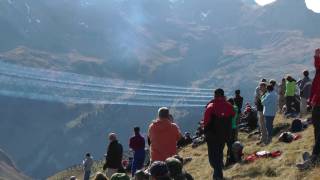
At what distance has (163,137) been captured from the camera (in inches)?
645

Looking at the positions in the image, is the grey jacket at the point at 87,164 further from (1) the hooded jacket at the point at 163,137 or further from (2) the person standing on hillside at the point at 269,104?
(1) the hooded jacket at the point at 163,137

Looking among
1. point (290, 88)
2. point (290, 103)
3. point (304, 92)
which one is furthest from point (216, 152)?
point (290, 103)

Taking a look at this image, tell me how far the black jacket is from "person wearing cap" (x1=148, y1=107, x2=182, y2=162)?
17.6ft

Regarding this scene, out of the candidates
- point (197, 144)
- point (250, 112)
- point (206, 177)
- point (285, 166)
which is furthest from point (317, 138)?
point (197, 144)

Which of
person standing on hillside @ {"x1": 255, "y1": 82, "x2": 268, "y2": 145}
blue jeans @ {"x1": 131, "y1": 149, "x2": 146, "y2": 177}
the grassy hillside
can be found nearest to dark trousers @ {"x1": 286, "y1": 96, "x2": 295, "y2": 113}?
the grassy hillside

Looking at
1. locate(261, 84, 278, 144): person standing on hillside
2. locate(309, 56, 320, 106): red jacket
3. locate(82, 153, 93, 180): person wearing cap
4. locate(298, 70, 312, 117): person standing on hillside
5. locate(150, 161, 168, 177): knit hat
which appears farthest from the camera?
locate(82, 153, 93, 180): person wearing cap

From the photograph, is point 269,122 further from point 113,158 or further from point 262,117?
point 113,158

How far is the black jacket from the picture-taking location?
21.8 meters

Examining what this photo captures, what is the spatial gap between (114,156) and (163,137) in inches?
240

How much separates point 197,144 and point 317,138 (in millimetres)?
19199

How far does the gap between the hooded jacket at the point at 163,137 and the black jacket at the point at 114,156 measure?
5.36 metres

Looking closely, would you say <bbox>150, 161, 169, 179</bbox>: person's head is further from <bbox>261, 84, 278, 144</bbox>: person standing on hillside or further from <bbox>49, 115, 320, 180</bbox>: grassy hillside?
<bbox>261, 84, 278, 144</bbox>: person standing on hillside

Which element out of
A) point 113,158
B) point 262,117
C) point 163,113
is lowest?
point 113,158

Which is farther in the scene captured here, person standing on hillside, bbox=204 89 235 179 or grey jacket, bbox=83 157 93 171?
grey jacket, bbox=83 157 93 171
